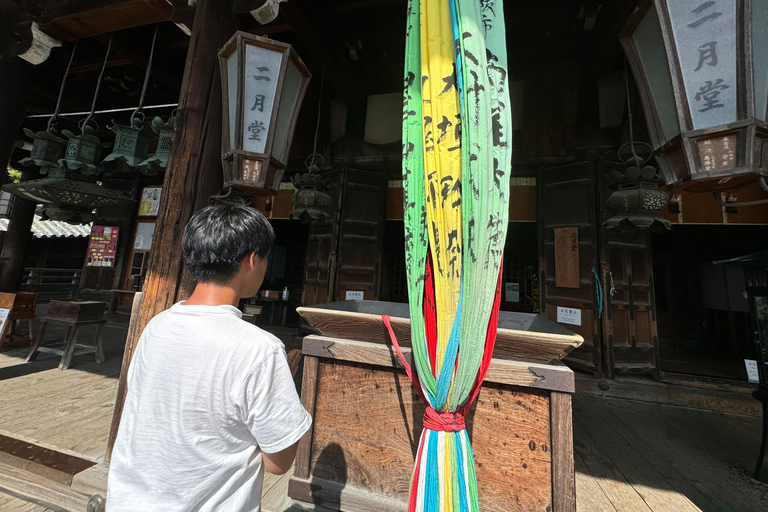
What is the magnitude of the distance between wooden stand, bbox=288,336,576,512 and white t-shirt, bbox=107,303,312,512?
675 mm

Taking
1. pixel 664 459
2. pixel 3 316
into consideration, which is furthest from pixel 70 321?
pixel 664 459

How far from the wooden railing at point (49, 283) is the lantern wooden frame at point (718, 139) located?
12.9 meters

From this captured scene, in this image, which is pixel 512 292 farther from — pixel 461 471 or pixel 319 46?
pixel 461 471

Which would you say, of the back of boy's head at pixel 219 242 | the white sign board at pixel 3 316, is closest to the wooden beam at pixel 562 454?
the back of boy's head at pixel 219 242

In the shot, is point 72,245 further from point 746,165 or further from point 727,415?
point 727,415

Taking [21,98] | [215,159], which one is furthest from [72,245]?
[215,159]

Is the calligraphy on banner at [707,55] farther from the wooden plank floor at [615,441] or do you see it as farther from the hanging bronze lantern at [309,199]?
the hanging bronze lantern at [309,199]

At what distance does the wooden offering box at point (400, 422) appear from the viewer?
1.22 metres

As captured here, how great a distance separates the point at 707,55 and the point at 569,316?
12.4 feet

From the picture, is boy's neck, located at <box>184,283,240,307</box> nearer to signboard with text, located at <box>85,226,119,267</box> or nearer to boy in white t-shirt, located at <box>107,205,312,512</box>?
boy in white t-shirt, located at <box>107,205,312,512</box>

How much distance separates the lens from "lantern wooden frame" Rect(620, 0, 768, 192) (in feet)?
4.26

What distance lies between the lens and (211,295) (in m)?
0.98

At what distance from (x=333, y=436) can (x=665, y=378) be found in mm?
5220

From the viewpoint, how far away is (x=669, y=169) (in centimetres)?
158
